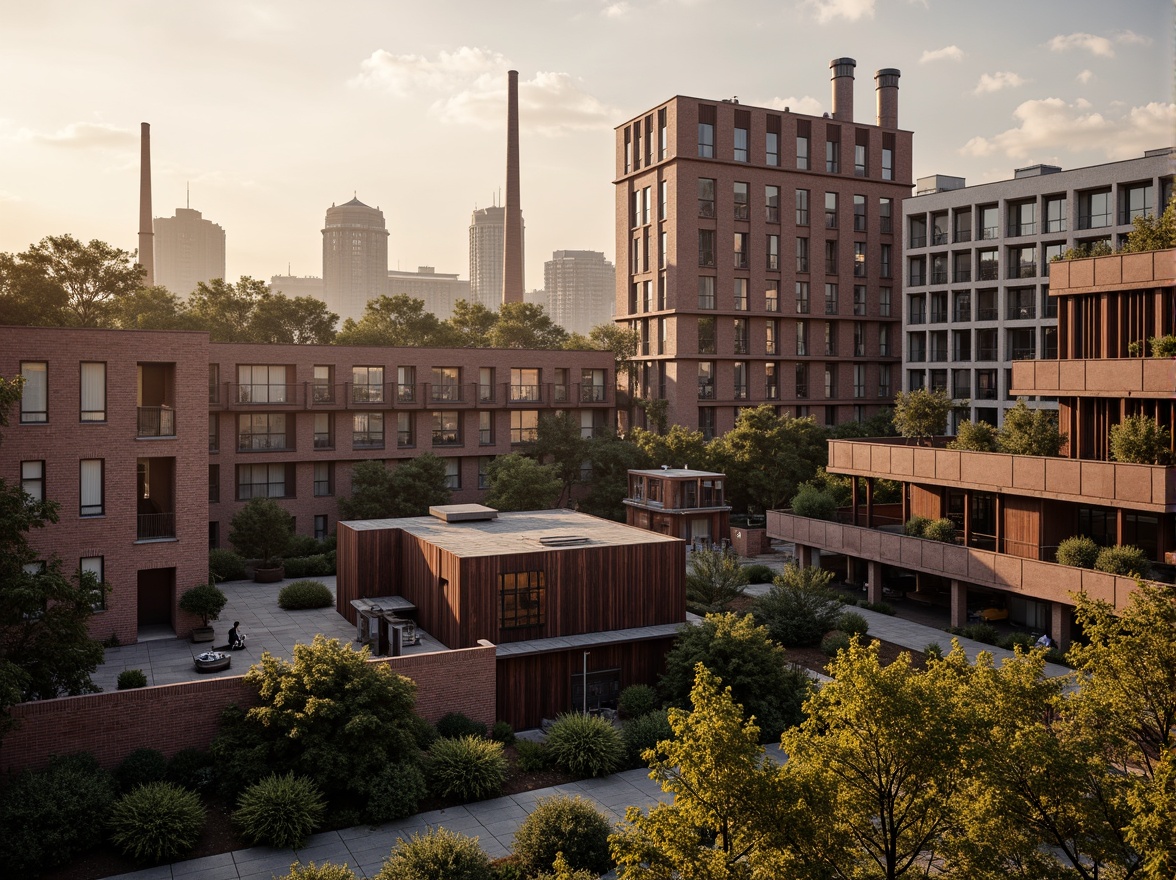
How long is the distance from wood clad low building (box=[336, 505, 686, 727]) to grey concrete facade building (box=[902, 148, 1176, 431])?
4267 cm

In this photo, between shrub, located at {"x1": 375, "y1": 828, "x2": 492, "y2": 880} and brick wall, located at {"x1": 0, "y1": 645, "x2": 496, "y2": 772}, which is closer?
shrub, located at {"x1": 375, "y1": 828, "x2": 492, "y2": 880}

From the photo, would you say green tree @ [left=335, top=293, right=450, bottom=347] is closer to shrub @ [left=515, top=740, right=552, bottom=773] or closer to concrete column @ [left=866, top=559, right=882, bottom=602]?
concrete column @ [left=866, top=559, right=882, bottom=602]

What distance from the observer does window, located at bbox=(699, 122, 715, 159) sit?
217 feet

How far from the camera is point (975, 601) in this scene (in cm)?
3775

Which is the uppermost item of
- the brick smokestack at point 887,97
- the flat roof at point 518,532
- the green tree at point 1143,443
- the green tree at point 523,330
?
the brick smokestack at point 887,97

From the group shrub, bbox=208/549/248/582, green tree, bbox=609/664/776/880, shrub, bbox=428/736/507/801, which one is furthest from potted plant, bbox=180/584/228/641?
green tree, bbox=609/664/776/880

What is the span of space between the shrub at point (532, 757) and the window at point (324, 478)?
33.6m

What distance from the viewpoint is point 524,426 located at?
6072 centimetres

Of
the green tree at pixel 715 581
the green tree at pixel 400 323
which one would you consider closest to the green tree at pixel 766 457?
the green tree at pixel 715 581

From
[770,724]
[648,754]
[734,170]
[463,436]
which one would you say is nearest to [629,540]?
[770,724]

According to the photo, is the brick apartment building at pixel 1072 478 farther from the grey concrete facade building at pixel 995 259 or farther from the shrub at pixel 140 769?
the grey concrete facade building at pixel 995 259

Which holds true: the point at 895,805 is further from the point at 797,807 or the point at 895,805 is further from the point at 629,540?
the point at 629,540

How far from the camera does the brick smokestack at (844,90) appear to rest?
248 ft

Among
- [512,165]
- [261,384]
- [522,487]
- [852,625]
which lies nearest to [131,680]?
[852,625]
